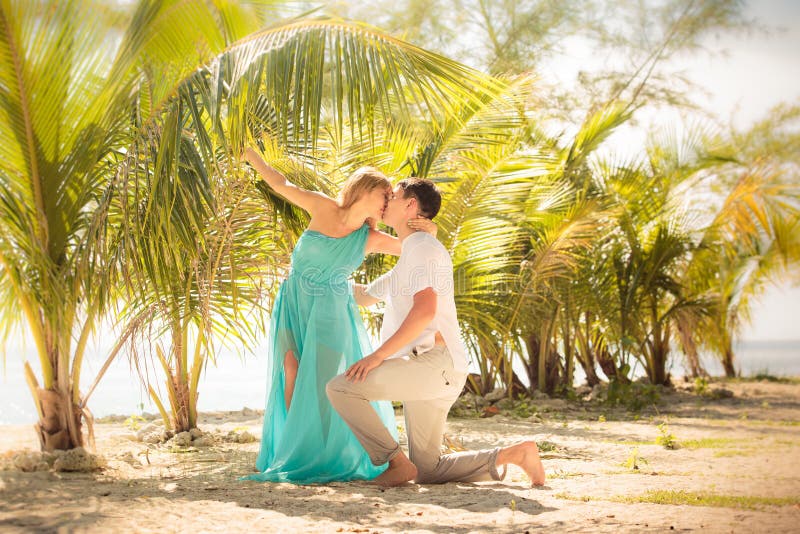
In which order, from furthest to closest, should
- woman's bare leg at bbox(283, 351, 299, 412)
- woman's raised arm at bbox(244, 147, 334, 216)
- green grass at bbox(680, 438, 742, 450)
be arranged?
green grass at bbox(680, 438, 742, 450) → woman's bare leg at bbox(283, 351, 299, 412) → woman's raised arm at bbox(244, 147, 334, 216)

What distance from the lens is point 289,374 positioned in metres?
4.00

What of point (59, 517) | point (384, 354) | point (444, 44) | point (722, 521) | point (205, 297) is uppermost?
point (444, 44)

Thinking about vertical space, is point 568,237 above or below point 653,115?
below

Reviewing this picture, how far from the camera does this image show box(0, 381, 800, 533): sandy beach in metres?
2.81

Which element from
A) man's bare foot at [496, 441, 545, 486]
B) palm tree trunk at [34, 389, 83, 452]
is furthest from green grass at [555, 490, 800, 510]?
palm tree trunk at [34, 389, 83, 452]

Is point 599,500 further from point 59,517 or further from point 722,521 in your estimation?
point 59,517

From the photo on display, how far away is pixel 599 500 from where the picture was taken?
327 cm

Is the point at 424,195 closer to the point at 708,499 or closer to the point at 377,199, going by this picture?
the point at 377,199

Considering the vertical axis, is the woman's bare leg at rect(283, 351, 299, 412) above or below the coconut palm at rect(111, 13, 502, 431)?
below

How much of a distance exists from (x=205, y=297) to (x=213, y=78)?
4.25 ft

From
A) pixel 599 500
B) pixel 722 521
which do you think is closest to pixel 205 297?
pixel 599 500

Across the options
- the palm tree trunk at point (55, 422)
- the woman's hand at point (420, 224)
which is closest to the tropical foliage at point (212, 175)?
the palm tree trunk at point (55, 422)

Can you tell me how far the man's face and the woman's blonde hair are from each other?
4.9 inches

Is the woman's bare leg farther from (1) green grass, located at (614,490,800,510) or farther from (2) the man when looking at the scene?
(1) green grass, located at (614,490,800,510)
